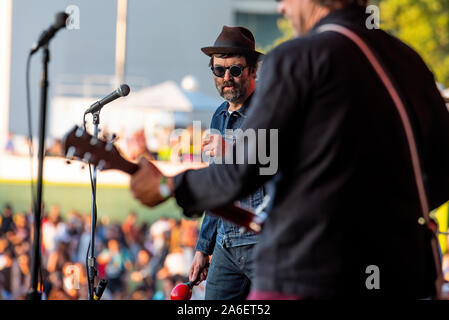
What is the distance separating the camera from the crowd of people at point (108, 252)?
37.2 feet

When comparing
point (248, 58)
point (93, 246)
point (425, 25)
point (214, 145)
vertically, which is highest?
point (425, 25)

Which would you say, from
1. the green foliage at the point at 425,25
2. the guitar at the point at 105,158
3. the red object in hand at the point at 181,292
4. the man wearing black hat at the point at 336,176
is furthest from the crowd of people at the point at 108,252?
the green foliage at the point at 425,25

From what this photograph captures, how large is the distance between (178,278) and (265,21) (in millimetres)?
18980

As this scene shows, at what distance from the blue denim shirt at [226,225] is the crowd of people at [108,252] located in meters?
6.38

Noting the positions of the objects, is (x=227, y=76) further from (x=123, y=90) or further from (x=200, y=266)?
(x=200, y=266)

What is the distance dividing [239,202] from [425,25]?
16642 mm

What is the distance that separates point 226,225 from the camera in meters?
3.99

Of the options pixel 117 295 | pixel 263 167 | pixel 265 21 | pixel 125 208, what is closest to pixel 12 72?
pixel 265 21

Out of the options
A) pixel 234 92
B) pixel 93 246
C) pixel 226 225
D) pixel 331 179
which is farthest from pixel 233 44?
pixel 331 179

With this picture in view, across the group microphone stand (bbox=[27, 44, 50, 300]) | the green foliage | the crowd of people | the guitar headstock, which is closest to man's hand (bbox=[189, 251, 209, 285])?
microphone stand (bbox=[27, 44, 50, 300])

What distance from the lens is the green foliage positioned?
748 inches

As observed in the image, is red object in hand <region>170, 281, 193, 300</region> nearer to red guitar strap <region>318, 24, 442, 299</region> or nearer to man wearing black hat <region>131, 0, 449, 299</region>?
man wearing black hat <region>131, 0, 449, 299</region>

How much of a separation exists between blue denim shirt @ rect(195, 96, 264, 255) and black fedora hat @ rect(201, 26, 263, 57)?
0.31 meters

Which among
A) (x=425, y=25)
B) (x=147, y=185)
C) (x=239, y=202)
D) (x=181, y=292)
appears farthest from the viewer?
(x=425, y=25)
